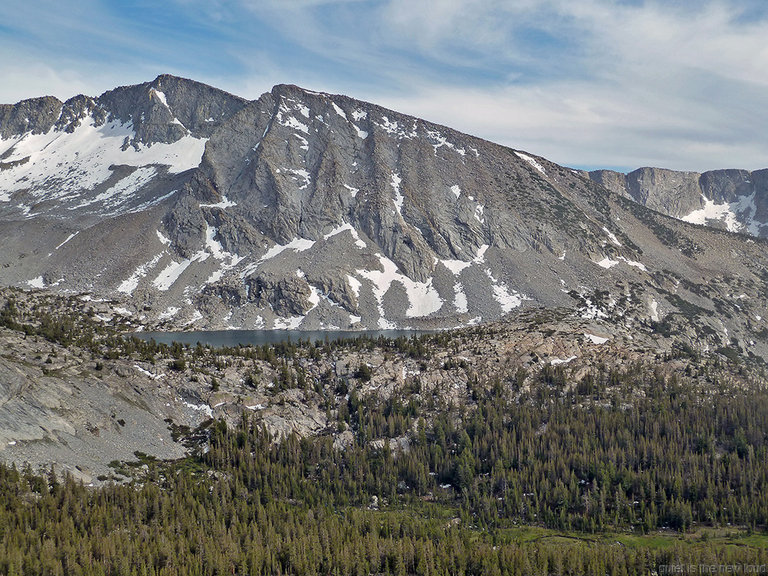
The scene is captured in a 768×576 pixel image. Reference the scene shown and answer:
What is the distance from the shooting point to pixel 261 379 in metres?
128

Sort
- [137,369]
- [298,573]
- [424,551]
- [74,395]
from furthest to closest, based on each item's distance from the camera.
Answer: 1. [137,369]
2. [74,395]
3. [424,551]
4. [298,573]

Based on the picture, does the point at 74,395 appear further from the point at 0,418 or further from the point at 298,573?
the point at 298,573

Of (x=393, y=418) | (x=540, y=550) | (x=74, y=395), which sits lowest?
(x=540, y=550)

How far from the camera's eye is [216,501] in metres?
85.5

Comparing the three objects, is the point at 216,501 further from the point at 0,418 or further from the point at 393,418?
the point at 393,418

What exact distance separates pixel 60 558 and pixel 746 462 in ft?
332

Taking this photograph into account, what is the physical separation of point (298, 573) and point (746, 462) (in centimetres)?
7684

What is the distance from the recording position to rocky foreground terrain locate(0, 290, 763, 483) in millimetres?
93500

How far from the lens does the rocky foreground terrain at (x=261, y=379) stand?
9350cm

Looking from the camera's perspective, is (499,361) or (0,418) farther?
(499,361)

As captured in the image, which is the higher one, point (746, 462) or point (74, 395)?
point (74, 395)

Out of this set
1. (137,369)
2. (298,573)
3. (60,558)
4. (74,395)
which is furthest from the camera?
(137,369)

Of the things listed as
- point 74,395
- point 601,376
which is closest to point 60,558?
point 74,395

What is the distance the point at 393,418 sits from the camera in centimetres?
11806
